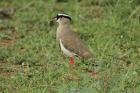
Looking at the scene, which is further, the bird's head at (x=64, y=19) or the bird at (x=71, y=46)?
the bird's head at (x=64, y=19)

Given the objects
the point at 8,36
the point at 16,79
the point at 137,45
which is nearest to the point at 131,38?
the point at 137,45

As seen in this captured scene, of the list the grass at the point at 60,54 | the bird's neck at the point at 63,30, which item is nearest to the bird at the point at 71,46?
the bird's neck at the point at 63,30

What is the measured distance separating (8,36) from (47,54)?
175 centimetres

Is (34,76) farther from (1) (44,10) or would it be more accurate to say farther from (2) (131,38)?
(1) (44,10)

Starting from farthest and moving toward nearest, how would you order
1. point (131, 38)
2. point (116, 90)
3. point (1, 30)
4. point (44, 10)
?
1. point (44, 10)
2. point (1, 30)
3. point (131, 38)
4. point (116, 90)

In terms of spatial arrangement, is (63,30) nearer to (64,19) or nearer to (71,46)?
(64,19)

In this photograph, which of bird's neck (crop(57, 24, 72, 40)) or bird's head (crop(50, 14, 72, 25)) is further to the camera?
bird's head (crop(50, 14, 72, 25))

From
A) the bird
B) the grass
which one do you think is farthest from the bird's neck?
the grass

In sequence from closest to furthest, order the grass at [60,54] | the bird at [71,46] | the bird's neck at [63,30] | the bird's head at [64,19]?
the grass at [60,54]
the bird at [71,46]
the bird's neck at [63,30]
the bird's head at [64,19]

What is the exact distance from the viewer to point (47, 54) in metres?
10.8

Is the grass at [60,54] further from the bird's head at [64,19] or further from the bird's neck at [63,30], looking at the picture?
the bird's head at [64,19]

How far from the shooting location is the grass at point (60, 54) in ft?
29.2

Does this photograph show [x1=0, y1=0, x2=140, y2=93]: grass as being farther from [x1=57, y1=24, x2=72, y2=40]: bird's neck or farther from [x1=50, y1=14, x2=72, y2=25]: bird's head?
[x1=50, y1=14, x2=72, y2=25]: bird's head

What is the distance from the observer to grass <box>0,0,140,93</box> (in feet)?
29.2
